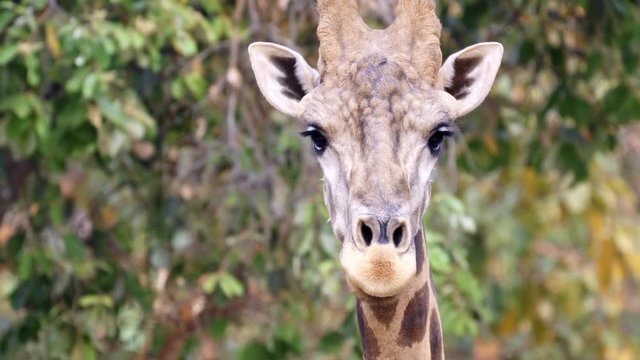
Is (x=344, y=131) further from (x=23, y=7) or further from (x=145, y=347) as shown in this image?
(x=145, y=347)

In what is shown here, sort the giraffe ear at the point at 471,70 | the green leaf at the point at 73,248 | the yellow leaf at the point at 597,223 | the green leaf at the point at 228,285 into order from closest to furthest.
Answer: the giraffe ear at the point at 471,70 → the green leaf at the point at 228,285 → the green leaf at the point at 73,248 → the yellow leaf at the point at 597,223

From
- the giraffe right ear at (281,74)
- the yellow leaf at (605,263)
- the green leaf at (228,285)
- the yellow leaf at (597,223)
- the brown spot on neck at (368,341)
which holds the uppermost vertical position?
the giraffe right ear at (281,74)

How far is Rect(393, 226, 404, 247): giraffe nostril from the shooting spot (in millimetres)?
4488

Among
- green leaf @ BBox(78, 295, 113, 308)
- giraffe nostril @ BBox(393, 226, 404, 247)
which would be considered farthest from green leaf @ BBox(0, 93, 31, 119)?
giraffe nostril @ BBox(393, 226, 404, 247)

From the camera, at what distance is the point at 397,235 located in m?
4.50

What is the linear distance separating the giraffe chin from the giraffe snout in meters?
0.02

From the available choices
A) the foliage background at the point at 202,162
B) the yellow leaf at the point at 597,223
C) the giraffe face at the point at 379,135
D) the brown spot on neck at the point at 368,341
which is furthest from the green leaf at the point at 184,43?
the yellow leaf at the point at 597,223

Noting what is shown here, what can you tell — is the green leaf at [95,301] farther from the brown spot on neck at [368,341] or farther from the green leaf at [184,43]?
the brown spot on neck at [368,341]

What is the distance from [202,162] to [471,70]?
2805 mm

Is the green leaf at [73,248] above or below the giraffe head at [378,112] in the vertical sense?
below

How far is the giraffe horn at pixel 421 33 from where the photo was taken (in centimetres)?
519

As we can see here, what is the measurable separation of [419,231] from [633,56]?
3209mm

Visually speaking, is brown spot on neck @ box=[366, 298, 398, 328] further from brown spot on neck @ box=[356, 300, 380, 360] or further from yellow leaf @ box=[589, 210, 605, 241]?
yellow leaf @ box=[589, 210, 605, 241]

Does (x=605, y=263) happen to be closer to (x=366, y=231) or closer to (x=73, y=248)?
(x=73, y=248)
